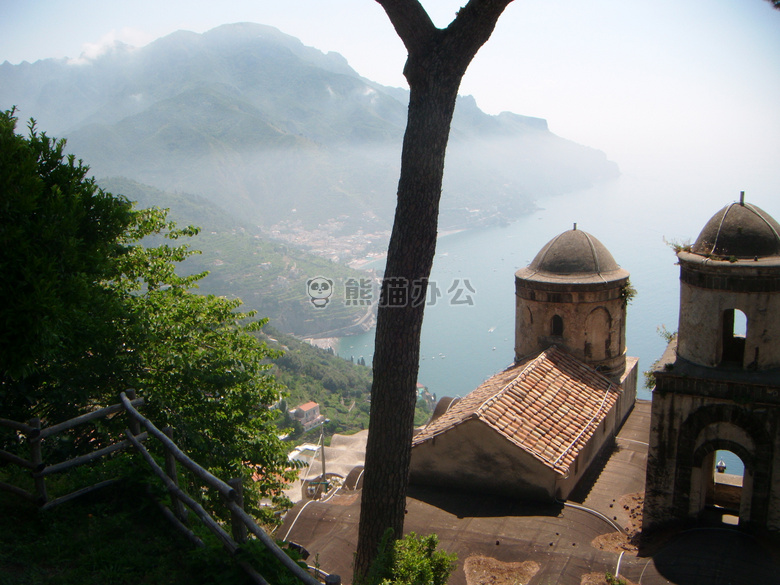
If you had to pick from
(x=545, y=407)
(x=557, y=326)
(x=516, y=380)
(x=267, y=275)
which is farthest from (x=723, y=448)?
(x=267, y=275)

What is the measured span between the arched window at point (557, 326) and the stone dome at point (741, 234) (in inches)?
180

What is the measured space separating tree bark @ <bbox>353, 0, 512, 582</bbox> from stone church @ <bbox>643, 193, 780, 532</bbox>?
4664mm

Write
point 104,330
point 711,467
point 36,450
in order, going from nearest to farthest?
point 36,450 → point 104,330 → point 711,467

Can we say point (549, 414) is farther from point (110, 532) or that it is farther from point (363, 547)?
point (110, 532)

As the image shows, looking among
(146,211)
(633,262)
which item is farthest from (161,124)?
(146,211)

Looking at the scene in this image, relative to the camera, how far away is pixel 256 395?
28.8ft

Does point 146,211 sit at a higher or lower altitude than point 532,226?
lower

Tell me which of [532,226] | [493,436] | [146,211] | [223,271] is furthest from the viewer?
[532,226]

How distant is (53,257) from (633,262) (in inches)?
3700

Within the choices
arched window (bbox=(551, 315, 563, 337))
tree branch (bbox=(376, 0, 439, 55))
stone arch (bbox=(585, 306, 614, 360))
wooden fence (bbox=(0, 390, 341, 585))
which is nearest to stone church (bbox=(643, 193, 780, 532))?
stone arch (bbox=(585, 306, 614, 360))

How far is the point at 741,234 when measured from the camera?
26.5ft

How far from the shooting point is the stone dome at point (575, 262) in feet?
41.5

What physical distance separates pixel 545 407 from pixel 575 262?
3.65 meters

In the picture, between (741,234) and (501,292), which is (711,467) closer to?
(741,234)
